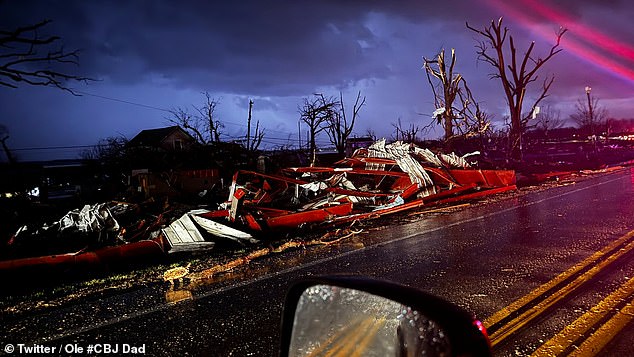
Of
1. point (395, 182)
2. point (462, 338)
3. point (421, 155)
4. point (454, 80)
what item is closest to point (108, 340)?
point (462, 338)

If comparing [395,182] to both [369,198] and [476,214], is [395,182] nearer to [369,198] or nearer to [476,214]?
[369,198]

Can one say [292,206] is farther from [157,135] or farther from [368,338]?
[157,135]

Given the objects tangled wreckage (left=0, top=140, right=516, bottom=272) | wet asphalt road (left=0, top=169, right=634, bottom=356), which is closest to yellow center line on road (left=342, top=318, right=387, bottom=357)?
wet asphalt road (left=0, top=169, right=634, bottom=356)

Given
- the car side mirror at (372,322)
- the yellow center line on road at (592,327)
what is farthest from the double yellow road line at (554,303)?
the car side mirror at (372,322)

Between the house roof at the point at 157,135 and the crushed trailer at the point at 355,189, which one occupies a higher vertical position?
the house roof at the point at 157,135

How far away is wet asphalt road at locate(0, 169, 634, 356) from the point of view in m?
3.29

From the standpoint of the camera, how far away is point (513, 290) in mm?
3973

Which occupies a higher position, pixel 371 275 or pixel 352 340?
pixel 352 340

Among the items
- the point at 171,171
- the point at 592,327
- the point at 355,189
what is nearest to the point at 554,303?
the point at 592,327

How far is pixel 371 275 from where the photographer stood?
190 inches

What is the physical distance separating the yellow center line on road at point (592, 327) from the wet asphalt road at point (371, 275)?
0.07 m

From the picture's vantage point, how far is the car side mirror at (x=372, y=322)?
1060mm

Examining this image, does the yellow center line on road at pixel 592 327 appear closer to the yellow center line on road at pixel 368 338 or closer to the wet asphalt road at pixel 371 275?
the wet asphalt road at pixel 371 275

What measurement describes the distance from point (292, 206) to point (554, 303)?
7072 millimetres
